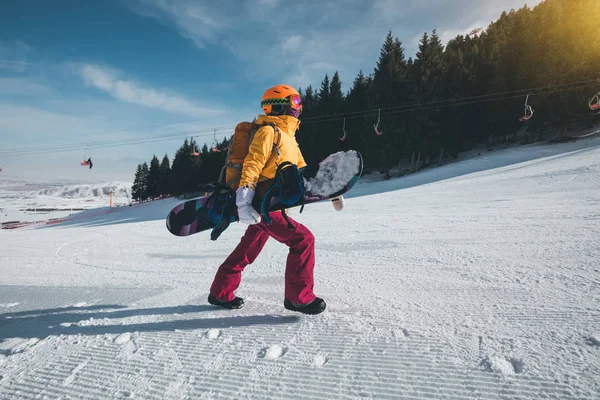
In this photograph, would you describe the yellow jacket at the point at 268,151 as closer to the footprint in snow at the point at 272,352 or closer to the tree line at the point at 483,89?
the footprint in snow at the point at 272,352

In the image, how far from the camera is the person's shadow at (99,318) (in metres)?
2.01

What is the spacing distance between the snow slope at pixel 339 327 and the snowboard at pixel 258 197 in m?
0.67

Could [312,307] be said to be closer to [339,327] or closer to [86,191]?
[339,327]

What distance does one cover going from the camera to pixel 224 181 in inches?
99.9

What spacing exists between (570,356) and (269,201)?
6.08 feet

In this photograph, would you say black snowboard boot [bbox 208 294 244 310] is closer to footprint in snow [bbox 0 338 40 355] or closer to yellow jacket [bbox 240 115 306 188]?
yellow jacket [bbox 240 115 306 188]

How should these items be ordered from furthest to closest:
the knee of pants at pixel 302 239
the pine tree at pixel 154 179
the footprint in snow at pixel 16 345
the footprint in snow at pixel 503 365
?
the pine tree at pixel 154 179
the knee of pants at pixel 302 239
the footprint in snow at pixel 16 345
the footprint in snow at pixel 503 365

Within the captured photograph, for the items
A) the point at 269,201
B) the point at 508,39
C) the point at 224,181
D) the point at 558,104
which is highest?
the point at 508,39

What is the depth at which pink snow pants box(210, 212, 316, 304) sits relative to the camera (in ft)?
6.76

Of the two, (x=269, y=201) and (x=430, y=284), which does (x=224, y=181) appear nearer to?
(x=269, y=201)

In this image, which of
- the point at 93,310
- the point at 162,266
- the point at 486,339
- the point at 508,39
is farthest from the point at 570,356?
the point at 508,39

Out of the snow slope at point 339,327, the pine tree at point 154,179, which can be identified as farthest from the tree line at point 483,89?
the pine tree at point 154,179

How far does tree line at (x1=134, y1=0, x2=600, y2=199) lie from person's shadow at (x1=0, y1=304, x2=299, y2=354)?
70.8 feet

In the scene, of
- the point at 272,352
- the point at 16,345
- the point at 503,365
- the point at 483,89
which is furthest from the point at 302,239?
the point at 483,89
